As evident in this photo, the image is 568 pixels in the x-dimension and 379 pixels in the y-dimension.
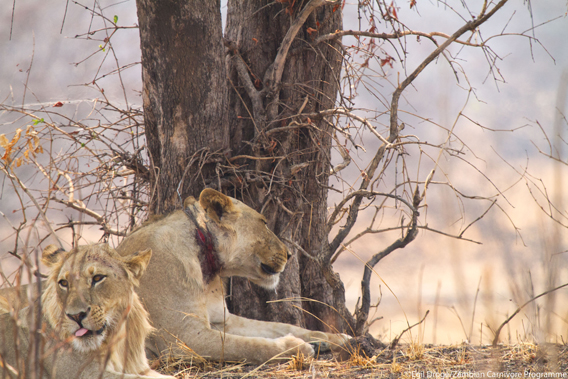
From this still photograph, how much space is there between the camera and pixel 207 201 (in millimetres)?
3600

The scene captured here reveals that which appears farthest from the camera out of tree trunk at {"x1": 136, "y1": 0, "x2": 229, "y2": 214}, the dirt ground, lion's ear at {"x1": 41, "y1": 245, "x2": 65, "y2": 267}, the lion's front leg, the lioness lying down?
tree trunk at {"x1": 136, "y1": 0, "x2": 229, "y2": 214}

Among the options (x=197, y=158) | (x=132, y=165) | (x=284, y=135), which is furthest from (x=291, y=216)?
(x=132, y=165)

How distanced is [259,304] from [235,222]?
3.94 ft

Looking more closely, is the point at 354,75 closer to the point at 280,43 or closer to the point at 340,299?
the point at 280,43

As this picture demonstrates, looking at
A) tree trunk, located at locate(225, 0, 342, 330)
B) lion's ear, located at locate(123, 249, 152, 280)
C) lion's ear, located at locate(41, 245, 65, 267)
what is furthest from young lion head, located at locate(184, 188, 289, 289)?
lion's ear, located at locate(41, 245, 65, 267)

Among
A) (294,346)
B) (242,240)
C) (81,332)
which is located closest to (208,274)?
(242,240)

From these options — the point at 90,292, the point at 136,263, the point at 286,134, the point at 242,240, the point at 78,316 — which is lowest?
the point at 78,316

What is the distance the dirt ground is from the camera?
282 cm

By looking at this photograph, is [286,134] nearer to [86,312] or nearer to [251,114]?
[251,114]

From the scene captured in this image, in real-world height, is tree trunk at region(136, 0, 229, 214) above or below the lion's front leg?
above

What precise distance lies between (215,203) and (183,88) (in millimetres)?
1190

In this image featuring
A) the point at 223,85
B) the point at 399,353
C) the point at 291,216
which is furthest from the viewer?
the point at 291,216

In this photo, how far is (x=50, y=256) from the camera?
8.27 ft

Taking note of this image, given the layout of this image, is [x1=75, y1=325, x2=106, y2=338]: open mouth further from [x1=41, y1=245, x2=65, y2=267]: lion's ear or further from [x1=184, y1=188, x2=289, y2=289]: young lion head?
[x1=184, y1=188, x2=289, y2=289]: young lion head
